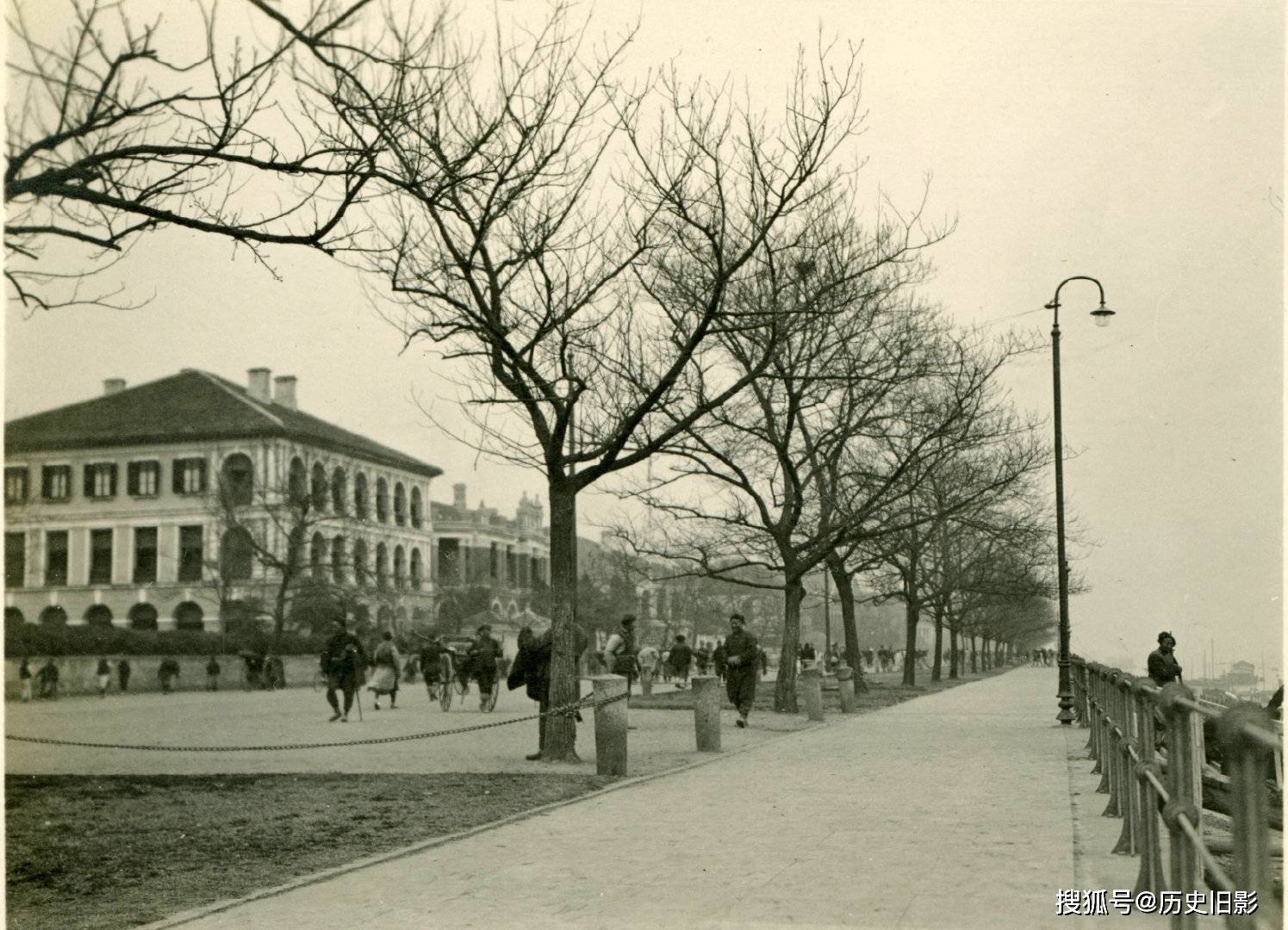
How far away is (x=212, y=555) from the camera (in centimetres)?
5200

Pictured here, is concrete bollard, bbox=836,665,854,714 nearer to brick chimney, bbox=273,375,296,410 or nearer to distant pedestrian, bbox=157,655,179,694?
distant pedestrian, bbox=157,655,179,694

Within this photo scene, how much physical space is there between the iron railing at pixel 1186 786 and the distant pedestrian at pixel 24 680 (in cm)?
2474

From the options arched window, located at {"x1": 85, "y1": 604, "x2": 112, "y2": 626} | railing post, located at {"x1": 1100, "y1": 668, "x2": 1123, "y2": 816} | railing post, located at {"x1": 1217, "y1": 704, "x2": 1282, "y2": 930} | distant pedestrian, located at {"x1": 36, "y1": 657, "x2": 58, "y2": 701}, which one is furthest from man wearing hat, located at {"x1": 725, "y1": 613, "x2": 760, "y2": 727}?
arched window, located at {"x1": 85, "y1": 604, "x2": 112, "y2": 626}

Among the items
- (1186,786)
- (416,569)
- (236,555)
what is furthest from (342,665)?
(416,569)

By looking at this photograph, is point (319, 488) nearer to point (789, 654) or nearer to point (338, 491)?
point (338, 491)

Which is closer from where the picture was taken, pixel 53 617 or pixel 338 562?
pixel 53 617

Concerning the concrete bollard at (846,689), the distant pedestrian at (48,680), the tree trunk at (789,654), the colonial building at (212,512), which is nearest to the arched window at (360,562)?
the colonial building at (212,512)

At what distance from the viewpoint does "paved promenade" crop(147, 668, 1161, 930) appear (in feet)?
22.7

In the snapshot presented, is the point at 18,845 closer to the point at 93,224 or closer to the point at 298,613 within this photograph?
the point at 93,224

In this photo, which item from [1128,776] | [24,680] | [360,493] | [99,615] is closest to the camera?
[1128,776]

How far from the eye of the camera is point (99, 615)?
143ft

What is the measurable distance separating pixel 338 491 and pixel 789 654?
→ 24.8 meters

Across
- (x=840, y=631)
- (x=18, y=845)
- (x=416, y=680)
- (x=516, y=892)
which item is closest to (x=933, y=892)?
(x=516, y=892)

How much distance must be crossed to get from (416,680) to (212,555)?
9162mm
